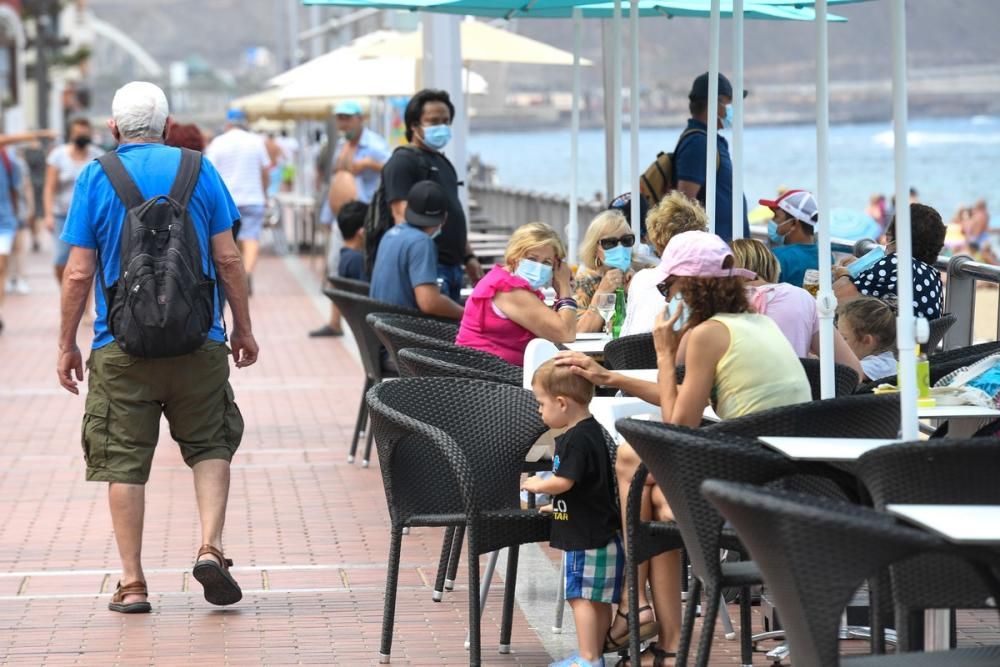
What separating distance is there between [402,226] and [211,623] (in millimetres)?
3108

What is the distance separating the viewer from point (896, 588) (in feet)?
13.6

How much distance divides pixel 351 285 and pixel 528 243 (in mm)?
2907

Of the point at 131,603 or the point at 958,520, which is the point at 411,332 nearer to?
the point at 131,603

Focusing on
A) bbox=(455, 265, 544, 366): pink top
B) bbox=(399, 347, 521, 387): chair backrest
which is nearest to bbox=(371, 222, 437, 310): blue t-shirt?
bbox=(455, 265, 544, 366): pink top

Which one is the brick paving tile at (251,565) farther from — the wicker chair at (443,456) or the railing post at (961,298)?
the railing post at (961,298)

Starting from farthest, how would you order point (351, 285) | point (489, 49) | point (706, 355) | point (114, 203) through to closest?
point (489, 49)
point (351, 285)
point (114, 203)
point (706, 355)

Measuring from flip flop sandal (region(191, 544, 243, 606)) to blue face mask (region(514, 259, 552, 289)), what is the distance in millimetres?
1635

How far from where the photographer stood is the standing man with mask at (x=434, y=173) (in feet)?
32.3

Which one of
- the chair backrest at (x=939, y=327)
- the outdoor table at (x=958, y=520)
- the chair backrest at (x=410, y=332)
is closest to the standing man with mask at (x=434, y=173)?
the chair backrest at (x=410, y=332)

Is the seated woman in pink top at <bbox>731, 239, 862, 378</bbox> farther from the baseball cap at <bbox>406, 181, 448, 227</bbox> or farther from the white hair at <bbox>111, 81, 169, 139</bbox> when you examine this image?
the baseball cap at <bbox>406, 181, 448, 227</bbox>

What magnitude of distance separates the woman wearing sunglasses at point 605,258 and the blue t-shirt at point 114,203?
2362 mm

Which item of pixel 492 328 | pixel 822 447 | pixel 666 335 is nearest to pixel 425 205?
pixel 492 328

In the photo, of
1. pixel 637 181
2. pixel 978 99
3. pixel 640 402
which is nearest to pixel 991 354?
pixel 640 402

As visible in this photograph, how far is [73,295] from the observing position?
6227 mm
